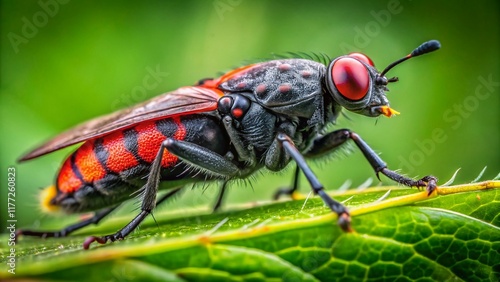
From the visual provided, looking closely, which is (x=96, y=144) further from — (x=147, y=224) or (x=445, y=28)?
(x=445, y=28)

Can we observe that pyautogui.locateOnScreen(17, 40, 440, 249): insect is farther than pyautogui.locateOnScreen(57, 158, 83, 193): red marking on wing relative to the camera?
No

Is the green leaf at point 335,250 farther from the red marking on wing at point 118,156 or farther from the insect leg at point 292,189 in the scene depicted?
the insect leg at point 292,189

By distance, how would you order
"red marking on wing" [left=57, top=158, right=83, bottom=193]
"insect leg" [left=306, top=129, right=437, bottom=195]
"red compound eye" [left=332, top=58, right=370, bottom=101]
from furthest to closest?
1. "red marking on wing" [left=57, top=158, right=83, bottom=193]
2. "red compound eye" [left=332, top=58, right=370, bottom=101]
3. "insect leg" [left=306, top=129, right=437, bottom=195]
